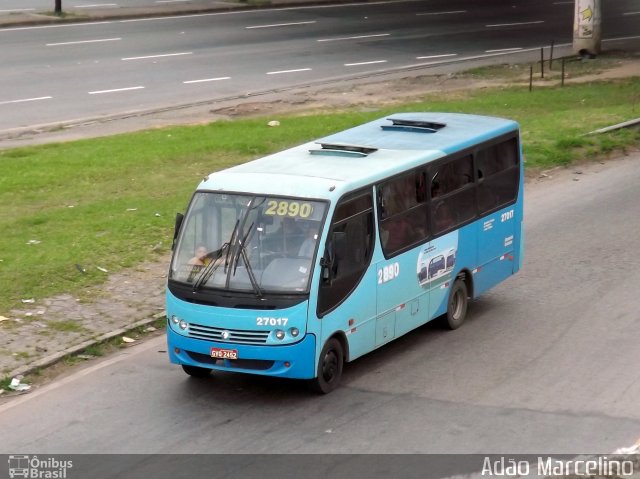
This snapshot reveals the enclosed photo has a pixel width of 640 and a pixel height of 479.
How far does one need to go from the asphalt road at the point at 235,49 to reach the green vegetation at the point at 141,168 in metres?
3.74

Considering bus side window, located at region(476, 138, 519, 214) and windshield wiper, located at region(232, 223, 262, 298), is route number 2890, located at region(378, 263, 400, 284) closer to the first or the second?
windshield wiper, located at region(232, 223, 262, 298)

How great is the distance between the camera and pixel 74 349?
13.2 meters

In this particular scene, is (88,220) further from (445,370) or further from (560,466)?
(560,466)

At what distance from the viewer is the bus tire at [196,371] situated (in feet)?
40.3

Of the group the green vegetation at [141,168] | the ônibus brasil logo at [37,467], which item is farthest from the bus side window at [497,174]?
the ônibus brasil logo at [37,467]

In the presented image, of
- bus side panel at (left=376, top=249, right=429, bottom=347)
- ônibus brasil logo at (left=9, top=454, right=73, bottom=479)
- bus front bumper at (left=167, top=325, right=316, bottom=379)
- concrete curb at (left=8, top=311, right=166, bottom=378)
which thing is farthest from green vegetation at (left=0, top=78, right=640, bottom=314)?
bus side panel at (left=376, top=249, right=429, bottom=347)

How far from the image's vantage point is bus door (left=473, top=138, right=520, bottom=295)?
1448cm

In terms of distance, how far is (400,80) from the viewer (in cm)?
2980

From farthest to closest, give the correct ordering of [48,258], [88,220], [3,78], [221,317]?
[3,78] → [88,220] → [48,258] → [221,317]

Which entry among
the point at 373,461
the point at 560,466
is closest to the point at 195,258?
the point at 373,461

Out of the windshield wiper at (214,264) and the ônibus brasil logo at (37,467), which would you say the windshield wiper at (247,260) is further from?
the ônibus brasil logo at (37,467)

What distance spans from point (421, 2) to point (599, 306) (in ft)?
111

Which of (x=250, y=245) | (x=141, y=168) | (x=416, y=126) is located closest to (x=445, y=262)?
(x=416, y=126)

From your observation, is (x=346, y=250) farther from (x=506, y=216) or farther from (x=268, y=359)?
(x=506, y=216)
